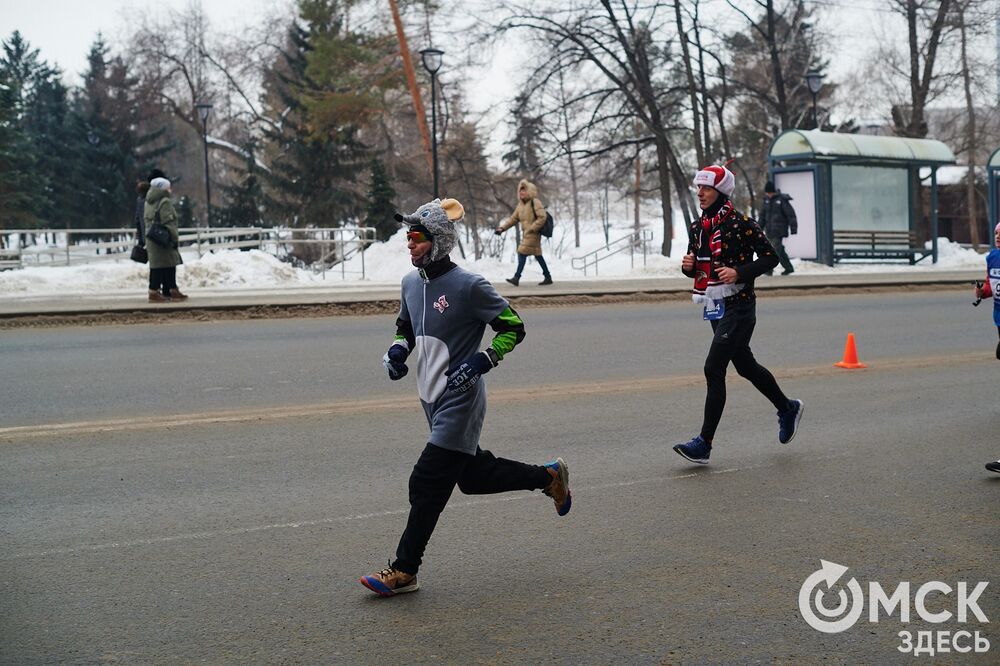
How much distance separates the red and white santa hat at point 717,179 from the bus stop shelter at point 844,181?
22.4 meters

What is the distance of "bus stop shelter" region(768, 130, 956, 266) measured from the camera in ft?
93.7

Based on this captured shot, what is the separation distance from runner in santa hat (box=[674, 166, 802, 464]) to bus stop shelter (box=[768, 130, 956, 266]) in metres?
22.4

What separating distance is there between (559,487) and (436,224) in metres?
1.44

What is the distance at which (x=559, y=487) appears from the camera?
528cm

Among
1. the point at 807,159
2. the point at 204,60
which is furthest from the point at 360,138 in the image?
the point at 807,159

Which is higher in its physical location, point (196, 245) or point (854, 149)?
point (854, 149)

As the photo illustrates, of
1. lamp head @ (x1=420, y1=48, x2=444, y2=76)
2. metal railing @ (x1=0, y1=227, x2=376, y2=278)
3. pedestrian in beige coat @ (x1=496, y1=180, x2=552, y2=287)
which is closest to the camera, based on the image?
pedestrian in beige coat @ (x1=496, y1=180, x2=552, y2=287)

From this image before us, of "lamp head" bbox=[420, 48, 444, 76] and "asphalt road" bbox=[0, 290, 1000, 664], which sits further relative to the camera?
"lamp head" bbox=[420, 48, 444, 76]

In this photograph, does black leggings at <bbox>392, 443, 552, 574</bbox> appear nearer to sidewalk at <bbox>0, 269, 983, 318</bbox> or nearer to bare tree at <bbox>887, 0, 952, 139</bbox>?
sidewalk at <bbox>0, 269, 983, 318</bbox>

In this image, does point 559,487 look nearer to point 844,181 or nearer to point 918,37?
point 844,181

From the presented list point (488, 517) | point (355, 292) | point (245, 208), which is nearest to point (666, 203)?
point (245, 208)

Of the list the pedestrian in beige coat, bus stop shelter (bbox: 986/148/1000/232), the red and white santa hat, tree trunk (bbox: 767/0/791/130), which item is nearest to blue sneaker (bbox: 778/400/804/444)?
the red and white santa hat

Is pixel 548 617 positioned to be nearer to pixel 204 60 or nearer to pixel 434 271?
pixel 434 271

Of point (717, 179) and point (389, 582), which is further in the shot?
point (717, 179)
